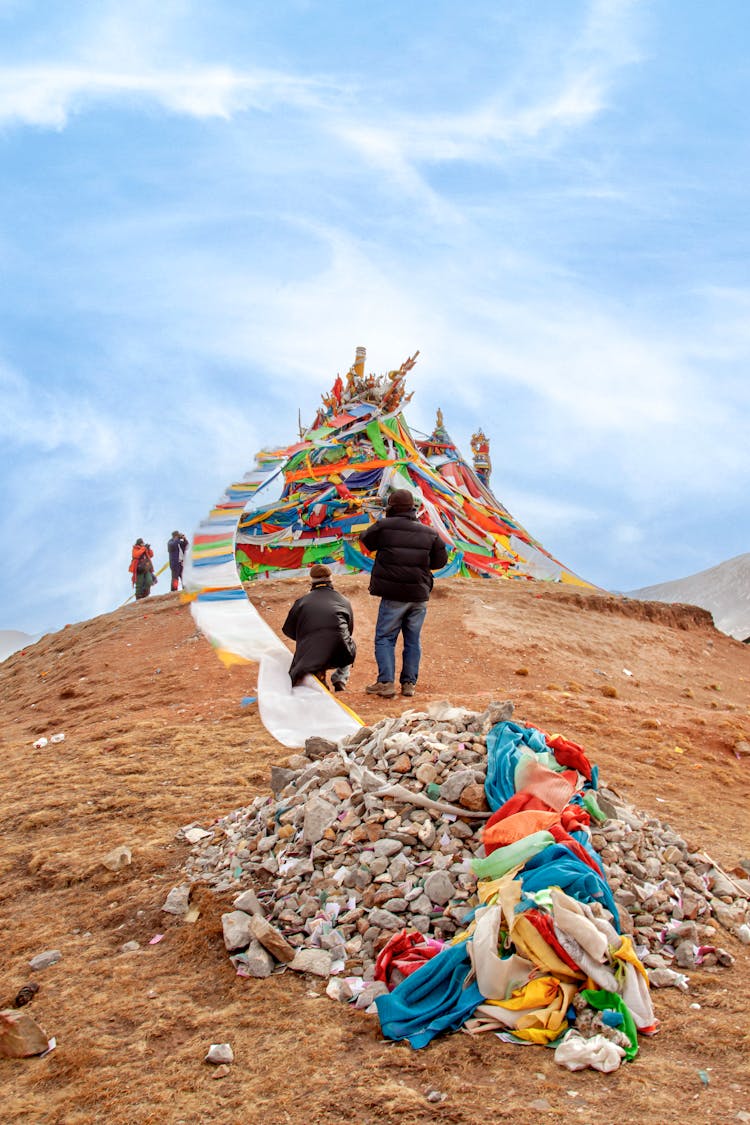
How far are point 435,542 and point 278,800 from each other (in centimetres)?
339

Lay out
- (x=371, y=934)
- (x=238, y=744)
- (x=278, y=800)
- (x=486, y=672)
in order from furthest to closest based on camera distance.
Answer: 1. (x=486, y=672)
2. (x=238, y=744)
3. (x=278, y=800)
4. (x=371, y=934)

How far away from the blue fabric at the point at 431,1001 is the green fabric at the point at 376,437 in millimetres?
14881

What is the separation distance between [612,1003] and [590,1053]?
0.26m

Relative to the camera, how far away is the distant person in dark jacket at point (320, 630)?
700 centimetres

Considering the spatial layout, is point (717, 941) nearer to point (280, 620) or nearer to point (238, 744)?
point (238, 744)

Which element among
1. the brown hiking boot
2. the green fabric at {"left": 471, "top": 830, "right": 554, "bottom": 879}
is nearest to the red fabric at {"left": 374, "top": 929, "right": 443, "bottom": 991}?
the green fabric at {"left": 471, "top": 830, "right": 554, "bottom": 879}

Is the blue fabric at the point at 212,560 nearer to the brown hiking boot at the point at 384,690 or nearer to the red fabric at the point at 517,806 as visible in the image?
the brown hiking boot at the point at 384,690

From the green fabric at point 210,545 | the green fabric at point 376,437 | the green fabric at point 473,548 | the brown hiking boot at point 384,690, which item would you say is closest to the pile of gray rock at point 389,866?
the brown hiking boot at point 384,690

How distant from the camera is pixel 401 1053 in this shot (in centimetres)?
282

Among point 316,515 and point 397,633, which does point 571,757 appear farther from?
point 316,515

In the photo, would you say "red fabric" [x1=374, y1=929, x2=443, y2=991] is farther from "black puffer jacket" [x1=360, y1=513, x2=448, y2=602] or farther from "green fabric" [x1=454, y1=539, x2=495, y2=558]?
"green fabric" [x1=454, y1=539, x2=495, y2=558]

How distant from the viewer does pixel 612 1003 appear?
293 cm

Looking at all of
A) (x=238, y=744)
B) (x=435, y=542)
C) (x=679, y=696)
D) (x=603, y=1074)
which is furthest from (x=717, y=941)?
(x=679, y=696)

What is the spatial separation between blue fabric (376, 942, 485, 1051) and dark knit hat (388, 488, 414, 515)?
15.5 ft
